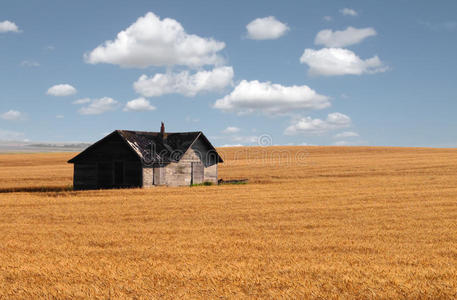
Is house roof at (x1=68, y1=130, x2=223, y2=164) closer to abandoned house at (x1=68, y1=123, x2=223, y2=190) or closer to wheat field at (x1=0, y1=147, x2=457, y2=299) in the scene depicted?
abandoned house at (x1=68, y1=123, x2=223, y2=190)

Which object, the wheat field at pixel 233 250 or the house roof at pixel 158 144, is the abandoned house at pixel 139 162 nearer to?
the house roof at pixel 158 144

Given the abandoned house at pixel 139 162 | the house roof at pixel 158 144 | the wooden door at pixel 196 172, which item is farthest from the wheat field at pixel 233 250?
the wooden door at pixel 196 172

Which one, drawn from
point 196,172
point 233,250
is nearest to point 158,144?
point 196,172

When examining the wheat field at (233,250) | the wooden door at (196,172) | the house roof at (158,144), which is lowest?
the wheat field at (233,250)

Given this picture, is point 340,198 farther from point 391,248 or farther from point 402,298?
point 402,298

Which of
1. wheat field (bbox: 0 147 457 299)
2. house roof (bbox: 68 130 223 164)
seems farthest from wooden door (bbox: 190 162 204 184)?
wheat field (bbox: 0 147 457 299)

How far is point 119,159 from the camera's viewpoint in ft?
110

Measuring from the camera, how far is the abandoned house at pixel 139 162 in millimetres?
32875

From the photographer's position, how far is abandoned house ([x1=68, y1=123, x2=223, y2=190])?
32.9 metres

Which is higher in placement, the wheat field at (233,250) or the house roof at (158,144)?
the house roof at (158,144)

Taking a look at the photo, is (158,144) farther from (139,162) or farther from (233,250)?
(233,250)

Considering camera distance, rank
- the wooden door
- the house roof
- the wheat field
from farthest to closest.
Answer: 1. the wooden door
2. the house roof
3. the wheat field

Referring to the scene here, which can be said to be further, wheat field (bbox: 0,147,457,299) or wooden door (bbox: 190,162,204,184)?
wooden door (bbox: 190,162,204,184)

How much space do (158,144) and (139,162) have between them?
4060mm
